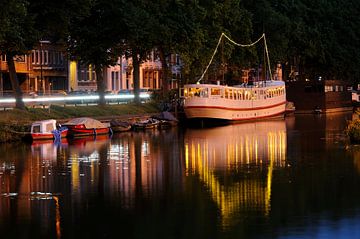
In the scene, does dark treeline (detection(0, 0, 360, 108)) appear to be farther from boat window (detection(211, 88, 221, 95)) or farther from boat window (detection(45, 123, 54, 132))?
boat window (detection(45, 123, 54, 132))

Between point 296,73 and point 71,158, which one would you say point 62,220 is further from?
point 296,73

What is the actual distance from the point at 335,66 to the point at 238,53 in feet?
114

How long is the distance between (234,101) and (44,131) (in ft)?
110

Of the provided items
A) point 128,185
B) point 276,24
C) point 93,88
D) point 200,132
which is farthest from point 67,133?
point 93,88

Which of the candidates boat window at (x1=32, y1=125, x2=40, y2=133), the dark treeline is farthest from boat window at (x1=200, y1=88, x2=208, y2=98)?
boat window at (x1=32, y1=125, x2=40, y2=133)

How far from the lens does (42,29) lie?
254 feet

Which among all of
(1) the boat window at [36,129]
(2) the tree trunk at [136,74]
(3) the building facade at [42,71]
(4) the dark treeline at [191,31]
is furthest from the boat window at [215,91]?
(3) the building facade at [42,71]

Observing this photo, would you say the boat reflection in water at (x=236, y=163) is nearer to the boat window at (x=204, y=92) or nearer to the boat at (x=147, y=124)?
the boat at (x=147, y=124)

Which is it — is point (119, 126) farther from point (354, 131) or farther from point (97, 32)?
point (354, 131)

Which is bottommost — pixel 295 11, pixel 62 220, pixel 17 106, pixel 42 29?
pixel 62 220

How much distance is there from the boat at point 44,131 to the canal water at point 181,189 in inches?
68.6

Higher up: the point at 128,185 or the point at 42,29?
the point at 42,29

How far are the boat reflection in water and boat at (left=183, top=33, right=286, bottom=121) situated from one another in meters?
5.39

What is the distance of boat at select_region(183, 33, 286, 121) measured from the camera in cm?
9562
